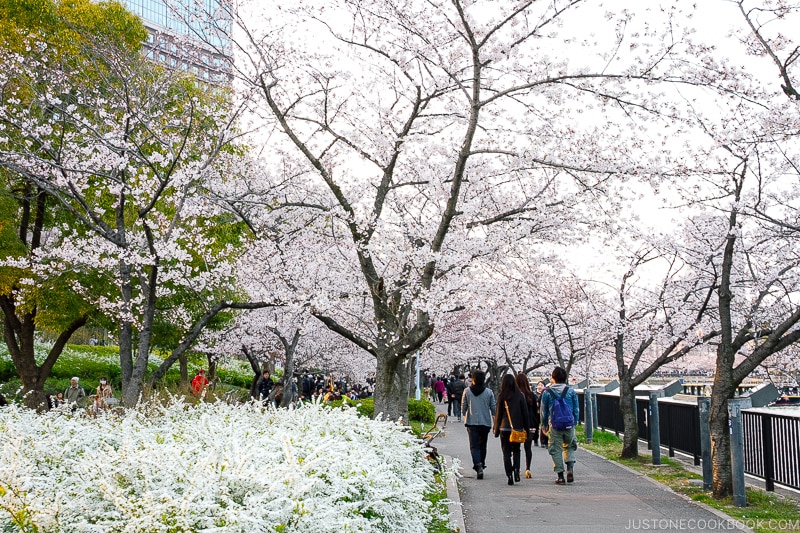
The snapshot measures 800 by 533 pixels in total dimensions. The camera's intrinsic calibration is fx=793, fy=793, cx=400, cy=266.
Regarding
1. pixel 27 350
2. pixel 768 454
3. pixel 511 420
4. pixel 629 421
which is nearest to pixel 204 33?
pixel 511 420

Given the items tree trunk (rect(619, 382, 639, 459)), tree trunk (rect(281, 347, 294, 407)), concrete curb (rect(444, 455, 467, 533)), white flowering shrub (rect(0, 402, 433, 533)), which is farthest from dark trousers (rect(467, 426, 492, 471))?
tree trunk (rect(281, 347, 294, 407))

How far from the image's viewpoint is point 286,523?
3.83 metres

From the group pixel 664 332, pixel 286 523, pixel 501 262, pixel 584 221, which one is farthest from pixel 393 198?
pixel 286 523

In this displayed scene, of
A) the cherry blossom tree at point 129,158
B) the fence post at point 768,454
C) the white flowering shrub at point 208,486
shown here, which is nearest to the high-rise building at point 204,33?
the cherry blossom tree at point 129,158

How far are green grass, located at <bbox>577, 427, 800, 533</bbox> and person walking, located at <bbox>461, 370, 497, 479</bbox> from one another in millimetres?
2620

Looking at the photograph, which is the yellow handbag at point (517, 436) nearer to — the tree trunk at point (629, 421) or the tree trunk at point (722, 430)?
the tree trunk at point (722, 430)

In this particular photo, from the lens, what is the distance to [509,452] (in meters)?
11.1

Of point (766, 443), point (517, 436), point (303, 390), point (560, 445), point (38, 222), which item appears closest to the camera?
point (766, 443)

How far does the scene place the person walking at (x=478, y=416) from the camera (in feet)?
38.1

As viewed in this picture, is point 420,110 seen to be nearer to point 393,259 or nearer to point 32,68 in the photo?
point 393,259

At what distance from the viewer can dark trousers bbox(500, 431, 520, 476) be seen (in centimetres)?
1101

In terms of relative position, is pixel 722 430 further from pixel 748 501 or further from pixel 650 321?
pixel 650 321

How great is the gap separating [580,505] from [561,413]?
2.23m

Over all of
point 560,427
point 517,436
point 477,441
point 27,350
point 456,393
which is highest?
point 27,350
